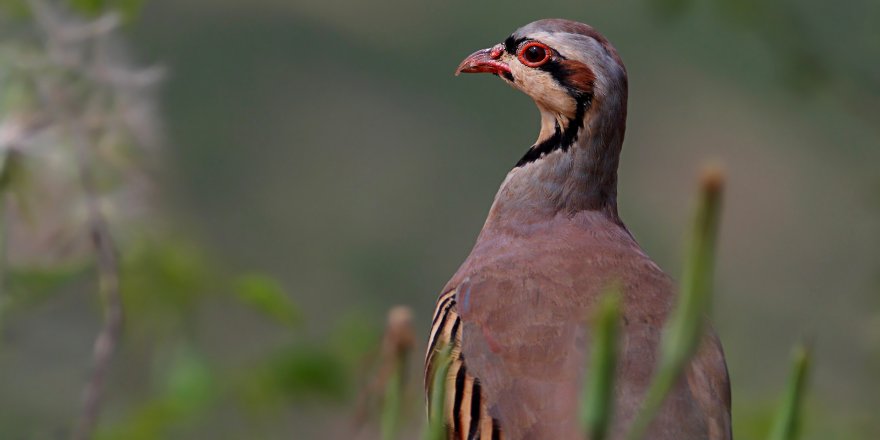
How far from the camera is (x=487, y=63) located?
276 centimetres

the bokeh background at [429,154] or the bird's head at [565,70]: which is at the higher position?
the bird's head at [565,70]

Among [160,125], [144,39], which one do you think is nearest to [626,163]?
[144,39]

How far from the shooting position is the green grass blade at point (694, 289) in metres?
0.84

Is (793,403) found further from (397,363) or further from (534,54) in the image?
(534,54)

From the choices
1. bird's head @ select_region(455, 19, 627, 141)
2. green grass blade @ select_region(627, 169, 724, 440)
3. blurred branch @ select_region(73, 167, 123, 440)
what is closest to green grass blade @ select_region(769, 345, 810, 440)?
green grass blade @ select_region(627, 169, 724, 440)

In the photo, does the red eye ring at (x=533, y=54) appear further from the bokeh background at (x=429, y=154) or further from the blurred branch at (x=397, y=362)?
the bokeh background at (x=429, y=154)

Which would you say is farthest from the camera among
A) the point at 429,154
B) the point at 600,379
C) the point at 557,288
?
the point at 429,154

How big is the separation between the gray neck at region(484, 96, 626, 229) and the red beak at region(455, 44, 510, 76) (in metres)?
0.18

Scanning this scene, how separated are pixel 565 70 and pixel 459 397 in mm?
742

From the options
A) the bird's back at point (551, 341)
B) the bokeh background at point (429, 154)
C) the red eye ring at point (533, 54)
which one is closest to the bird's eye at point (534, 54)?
the red eye ring at point (533, 54)

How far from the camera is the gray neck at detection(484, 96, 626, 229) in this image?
262 cm

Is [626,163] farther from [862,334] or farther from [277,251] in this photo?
[862,334]

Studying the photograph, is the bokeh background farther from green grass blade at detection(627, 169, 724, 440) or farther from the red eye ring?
green grass blade at detection(627, 169, 724, 440)

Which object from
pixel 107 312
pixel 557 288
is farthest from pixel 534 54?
pixel 107 312
